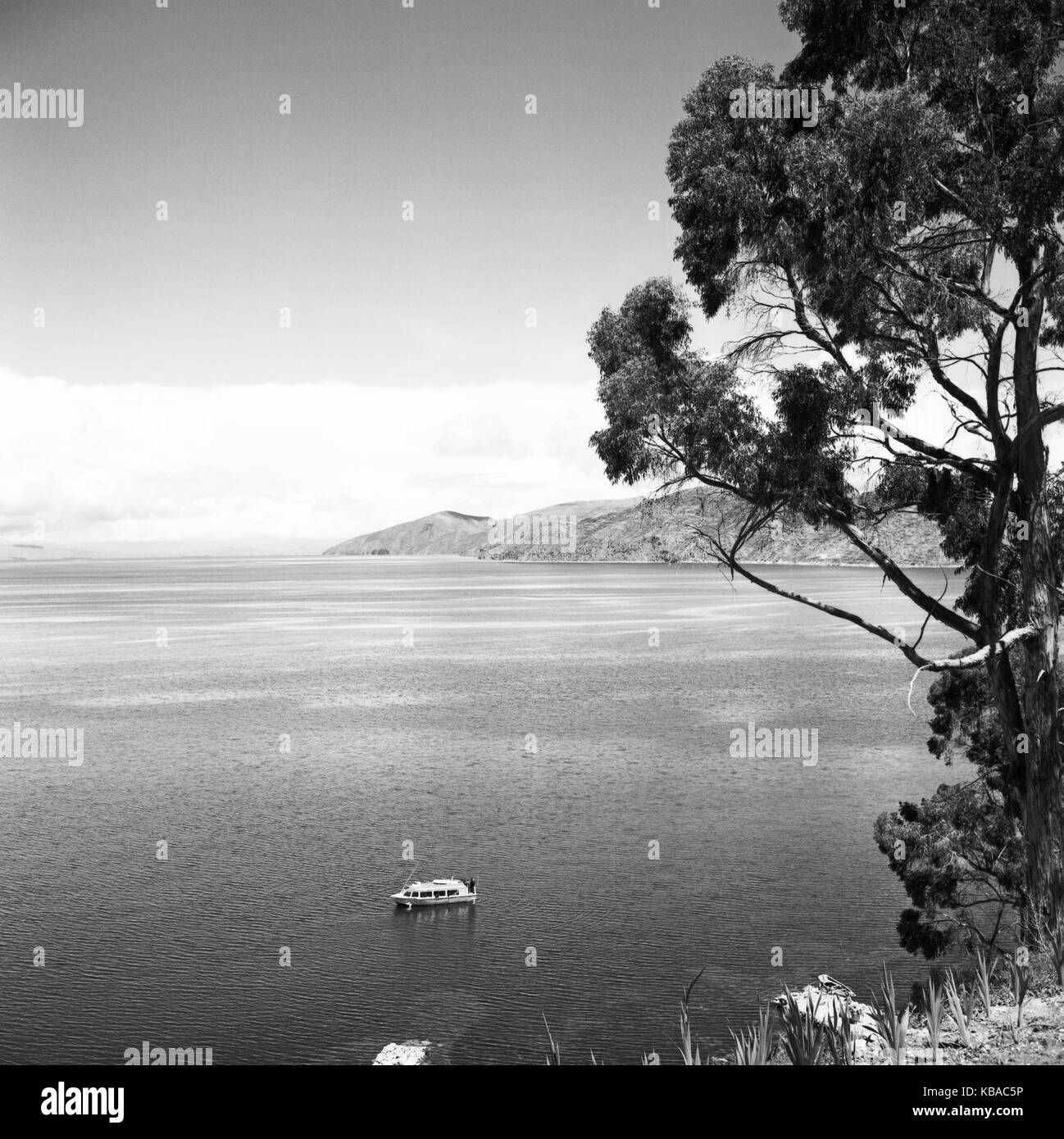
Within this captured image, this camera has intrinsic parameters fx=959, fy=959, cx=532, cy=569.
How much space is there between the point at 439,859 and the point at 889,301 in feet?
71.9

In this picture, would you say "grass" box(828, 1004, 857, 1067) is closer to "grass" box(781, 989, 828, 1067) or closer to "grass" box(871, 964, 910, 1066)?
"grass" box(781, 989, 828, 1067)

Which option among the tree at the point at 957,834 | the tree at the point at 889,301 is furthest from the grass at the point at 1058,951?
the tree at the point at 957,834

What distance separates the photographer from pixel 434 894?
2536 cm

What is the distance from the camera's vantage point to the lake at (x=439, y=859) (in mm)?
20359

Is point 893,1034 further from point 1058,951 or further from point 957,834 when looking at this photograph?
point 957,834

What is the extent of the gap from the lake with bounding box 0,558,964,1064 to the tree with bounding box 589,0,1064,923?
1046 cm

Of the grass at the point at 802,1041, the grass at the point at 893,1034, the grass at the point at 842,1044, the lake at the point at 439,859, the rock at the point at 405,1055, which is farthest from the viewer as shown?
the lake at the point at 439,859

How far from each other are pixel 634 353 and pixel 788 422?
284cm

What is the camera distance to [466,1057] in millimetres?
18062

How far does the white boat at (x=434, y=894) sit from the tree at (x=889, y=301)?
47.9ft

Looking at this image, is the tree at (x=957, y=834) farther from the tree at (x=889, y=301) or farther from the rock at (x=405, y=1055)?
the rock at (x=405, y=1055)

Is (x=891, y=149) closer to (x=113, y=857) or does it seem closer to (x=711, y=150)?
(x=711, y=150)
